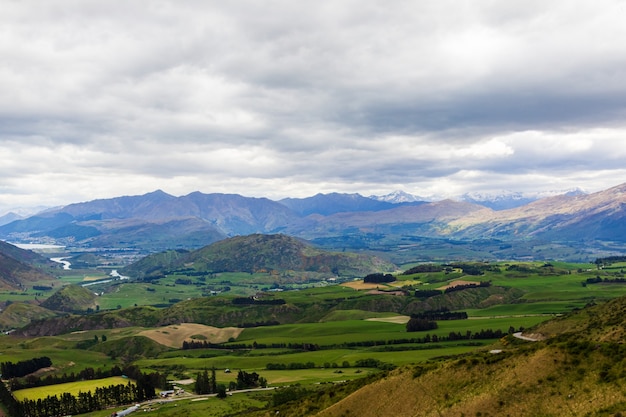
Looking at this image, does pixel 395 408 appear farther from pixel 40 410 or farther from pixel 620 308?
pixel 40 410

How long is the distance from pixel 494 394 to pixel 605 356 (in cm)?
2065

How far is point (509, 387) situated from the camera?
91.8 meters

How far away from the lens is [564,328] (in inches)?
7594

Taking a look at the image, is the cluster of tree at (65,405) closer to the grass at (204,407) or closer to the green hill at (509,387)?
the grass at (204,407)

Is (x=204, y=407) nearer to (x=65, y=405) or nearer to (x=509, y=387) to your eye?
(x=65, y=405)

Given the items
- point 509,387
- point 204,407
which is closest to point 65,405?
point 204,407

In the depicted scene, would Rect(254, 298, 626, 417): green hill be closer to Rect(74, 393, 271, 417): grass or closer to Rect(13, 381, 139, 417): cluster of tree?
Rect(74, 393, 271, 417): grass

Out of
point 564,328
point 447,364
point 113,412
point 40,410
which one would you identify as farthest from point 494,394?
point 40,410

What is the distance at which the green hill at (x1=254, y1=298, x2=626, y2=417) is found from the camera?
8406 cm

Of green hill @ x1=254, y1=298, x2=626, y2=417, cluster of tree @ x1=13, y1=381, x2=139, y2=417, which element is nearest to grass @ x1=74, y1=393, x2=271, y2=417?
cluster of tree @ x1=13, y1=381, x2=139, y2=417

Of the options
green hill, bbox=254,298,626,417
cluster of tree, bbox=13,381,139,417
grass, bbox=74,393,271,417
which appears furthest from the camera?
cluster of tree, bbox=13,381,139,417

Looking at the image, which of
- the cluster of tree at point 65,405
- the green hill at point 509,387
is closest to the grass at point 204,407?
the cluster of tree at point 65,405

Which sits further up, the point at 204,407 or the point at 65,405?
the point at 204,407

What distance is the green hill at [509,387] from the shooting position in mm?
84062
